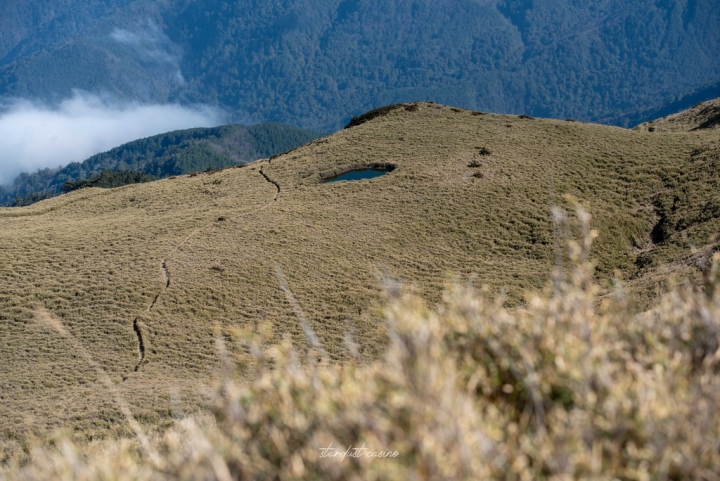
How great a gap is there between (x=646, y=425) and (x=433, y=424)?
6.87ft

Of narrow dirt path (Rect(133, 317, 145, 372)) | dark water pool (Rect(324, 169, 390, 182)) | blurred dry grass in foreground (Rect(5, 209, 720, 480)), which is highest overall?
dark water pool (Rect(324, 169, 390, 182))

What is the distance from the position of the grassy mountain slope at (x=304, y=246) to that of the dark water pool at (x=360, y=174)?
767mm

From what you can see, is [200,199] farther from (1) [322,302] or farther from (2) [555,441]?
(2) [555,441]

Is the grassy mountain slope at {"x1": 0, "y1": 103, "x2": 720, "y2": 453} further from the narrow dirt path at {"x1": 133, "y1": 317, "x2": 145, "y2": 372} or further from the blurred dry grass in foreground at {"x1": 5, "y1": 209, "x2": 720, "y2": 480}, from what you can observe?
the blurred dry grass in foreground at {"x1": 5, "y1": 209, "x2": 720, "y2": 480}

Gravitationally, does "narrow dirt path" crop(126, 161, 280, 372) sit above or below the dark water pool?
below

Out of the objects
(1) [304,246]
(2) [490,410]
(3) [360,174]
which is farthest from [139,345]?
(3) [360,174]

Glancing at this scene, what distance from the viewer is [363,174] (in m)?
51.7

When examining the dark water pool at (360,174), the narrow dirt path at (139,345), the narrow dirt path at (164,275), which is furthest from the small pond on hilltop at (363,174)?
the narrow dirt path at (139,345)

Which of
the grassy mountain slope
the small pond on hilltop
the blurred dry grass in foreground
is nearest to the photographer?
the blurred dry grass in foreground

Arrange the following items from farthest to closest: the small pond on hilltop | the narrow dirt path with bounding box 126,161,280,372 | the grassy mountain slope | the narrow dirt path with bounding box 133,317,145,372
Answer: the small pond on hilltop < the narrow dirt path with bounding box 126,161,280,372 < the narrow dirt path with bounding box 133,317,145,372 < the grassy mountain slope

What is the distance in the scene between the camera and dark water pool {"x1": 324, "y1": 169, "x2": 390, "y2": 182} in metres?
51.3

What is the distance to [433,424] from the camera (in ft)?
16.7

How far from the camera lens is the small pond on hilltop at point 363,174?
51219mm

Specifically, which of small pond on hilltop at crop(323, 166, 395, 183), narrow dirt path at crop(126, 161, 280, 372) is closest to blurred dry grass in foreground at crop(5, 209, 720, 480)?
narrow dirt path at crop(126, 161, 280, 372)
